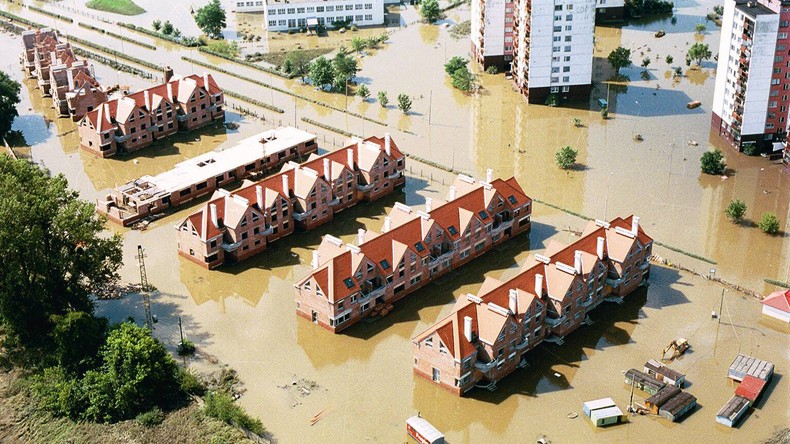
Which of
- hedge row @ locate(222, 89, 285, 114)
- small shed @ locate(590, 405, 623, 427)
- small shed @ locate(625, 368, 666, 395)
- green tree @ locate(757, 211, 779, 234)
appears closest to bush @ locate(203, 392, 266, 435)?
small shed @ locate(590, 405, 623, 427)

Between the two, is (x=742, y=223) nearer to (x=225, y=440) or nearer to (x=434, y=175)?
(x=434, y=175)

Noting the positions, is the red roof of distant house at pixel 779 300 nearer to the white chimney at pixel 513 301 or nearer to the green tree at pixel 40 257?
the white chimney at pixel 513 301

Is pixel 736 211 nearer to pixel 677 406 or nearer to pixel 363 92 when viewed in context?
pixel 677 406

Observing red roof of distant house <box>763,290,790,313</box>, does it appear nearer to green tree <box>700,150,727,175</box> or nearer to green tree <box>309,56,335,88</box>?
green tree <box>700,150,727,175</box>

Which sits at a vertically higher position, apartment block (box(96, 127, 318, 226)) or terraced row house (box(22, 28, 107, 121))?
terraced row house (box(22, 28, 107, 121))

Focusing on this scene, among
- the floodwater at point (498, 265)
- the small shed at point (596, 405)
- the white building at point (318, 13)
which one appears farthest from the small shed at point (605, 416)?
the white building at point (318, 13)
